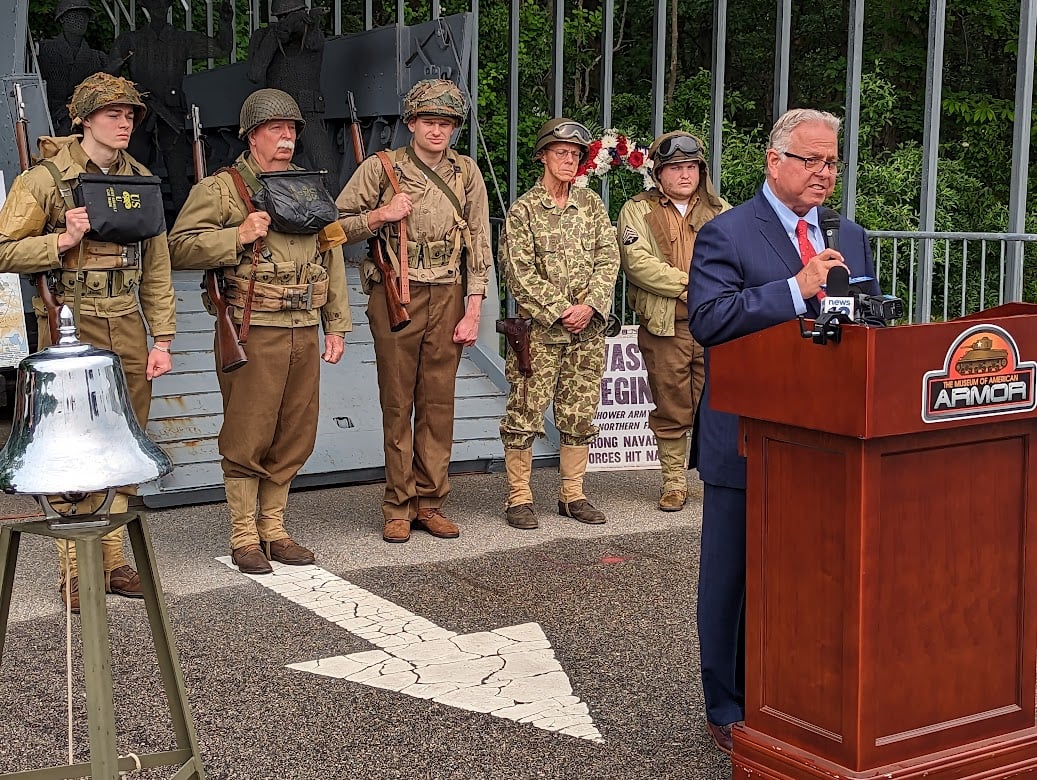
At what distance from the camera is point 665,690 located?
4.21m

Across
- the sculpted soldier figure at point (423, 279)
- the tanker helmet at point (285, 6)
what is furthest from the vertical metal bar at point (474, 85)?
the sculpted soldier figure at point (423, 279)

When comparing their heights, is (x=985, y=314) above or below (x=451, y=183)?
below

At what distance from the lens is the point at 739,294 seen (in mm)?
3422

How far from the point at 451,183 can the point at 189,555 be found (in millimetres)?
2041

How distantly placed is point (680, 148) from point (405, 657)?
3.17 metres

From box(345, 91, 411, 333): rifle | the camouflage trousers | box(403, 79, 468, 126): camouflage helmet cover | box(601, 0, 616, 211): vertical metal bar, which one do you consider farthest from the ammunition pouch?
box(601, 0, 616, 211): vertical metal bar

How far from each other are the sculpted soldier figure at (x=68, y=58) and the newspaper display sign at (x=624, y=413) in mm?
7023

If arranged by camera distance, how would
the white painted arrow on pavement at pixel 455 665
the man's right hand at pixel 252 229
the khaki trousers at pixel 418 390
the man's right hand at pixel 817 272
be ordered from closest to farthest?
the man's right hand at pixel 817 272, the white painted arrow on pavement at pixel 455 665, the man's right hand at pixel 252 229, the khaki trousers at pixel 418 390

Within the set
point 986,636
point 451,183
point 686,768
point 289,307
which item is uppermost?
point 451,183

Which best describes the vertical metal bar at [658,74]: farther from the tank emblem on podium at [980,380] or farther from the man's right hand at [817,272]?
the tank emblem on podium at [980,380]

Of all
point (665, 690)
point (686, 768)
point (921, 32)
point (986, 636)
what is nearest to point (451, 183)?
point (665, 690)

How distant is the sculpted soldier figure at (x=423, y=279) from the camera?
20.2 ft

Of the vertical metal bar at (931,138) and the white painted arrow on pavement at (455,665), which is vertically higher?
the vertical metal bar at (931,138)

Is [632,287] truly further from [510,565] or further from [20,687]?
[20,687]
